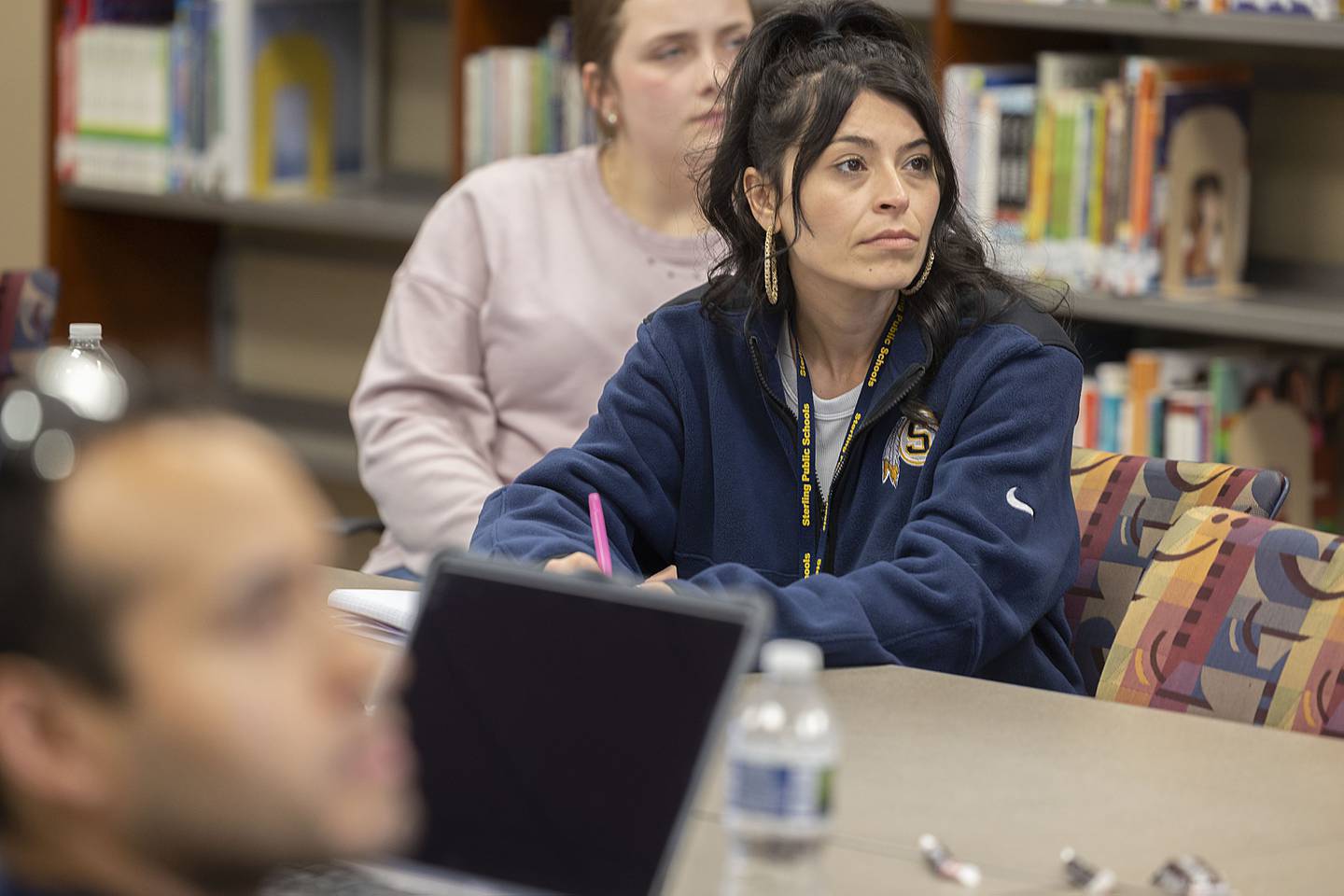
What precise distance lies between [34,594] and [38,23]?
12.6 feet

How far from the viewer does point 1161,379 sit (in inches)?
116

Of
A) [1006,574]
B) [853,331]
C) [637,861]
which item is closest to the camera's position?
[637,861]

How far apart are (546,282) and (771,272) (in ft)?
2.22

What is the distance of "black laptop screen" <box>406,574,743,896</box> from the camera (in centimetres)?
104

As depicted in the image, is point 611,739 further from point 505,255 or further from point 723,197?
point 505,255

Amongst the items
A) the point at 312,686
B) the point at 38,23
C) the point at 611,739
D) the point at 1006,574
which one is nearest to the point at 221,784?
the point at 312,686

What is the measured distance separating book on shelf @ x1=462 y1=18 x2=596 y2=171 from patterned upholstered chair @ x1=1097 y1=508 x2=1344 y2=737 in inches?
72.2

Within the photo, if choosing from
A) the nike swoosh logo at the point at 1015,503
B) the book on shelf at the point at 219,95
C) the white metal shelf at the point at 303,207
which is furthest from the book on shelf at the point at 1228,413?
the book on shelf at the point at 219,95

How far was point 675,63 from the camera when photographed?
2.49 m

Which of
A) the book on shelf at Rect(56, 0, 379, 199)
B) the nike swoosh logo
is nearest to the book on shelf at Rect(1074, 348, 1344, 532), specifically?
the nike swoosh logo

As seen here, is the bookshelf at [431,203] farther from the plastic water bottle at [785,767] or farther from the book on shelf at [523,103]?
the plastic water bottle at [785,767]

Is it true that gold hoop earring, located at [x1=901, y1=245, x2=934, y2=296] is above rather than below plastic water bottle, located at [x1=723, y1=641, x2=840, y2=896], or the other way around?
above

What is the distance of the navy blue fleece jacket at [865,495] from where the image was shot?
1.66 meters

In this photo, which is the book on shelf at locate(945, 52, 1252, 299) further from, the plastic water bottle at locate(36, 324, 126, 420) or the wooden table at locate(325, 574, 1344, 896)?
the plastic water bottle at locate(36, 324, 126, 420)
